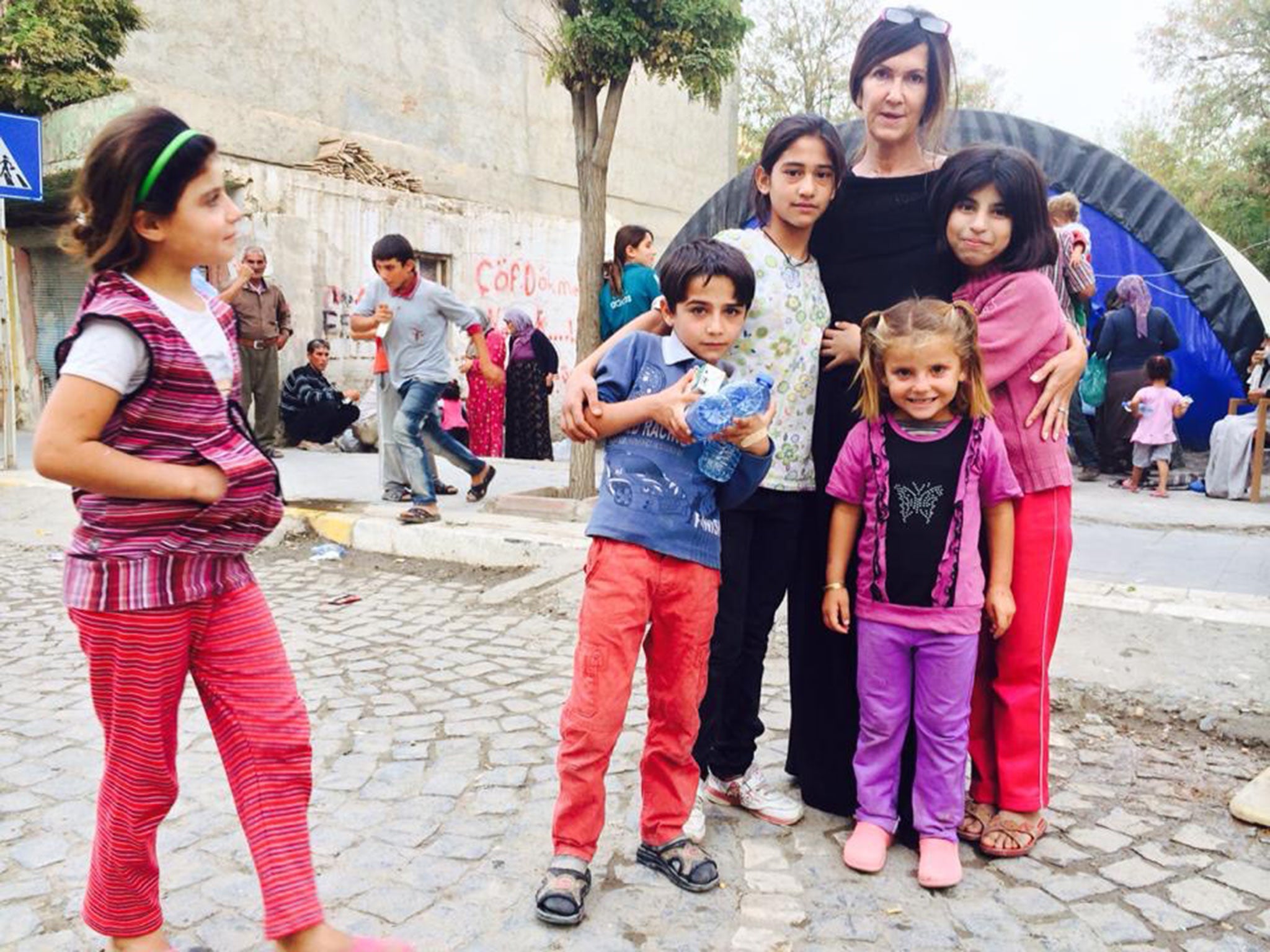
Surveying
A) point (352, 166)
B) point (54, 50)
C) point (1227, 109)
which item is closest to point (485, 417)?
point (352, 166)

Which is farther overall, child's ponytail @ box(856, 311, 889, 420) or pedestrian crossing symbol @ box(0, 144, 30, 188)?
pedestrian crossing symbol @ box(0, 144, 30, 188)

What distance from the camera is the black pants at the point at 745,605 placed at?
2.56m

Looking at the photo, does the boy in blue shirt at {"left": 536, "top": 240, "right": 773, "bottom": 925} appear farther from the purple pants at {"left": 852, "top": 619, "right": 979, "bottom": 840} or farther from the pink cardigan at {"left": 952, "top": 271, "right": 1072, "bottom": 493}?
the pink cardigan at {"left": 952, "top": 271, "right": 1072, "bottom": 493}

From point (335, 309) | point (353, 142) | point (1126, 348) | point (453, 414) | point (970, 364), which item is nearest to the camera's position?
point (970, 364)

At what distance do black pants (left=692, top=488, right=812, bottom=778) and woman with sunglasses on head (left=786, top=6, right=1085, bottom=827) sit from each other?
0.15 meters

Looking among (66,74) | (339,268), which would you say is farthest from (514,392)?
(66,74)

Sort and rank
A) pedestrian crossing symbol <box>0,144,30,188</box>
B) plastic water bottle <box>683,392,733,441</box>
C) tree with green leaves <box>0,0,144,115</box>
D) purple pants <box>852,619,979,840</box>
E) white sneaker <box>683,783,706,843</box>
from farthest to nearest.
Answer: tree with green leaves <box>0,0,144,115</box>, pedestrian crossing symbol <box>0,144,30,188</box>, white sneaker <box>683,783,706,843</box>, purple pants <box>852,619,979,840</box>, plastic water bottle <box>683,392,733,441</box>

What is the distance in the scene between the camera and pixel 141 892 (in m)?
1.96

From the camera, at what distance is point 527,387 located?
1037 cm

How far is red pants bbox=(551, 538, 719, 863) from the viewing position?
2.30 meters

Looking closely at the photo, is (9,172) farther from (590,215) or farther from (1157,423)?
(1157,423)

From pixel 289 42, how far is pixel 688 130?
31.2 feet

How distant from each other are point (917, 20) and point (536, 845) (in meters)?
2.28

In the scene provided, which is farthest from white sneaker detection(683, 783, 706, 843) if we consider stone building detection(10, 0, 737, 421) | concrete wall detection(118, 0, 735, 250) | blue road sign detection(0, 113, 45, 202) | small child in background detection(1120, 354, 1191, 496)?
concrete wall detection(118, 0, 735, 250)
